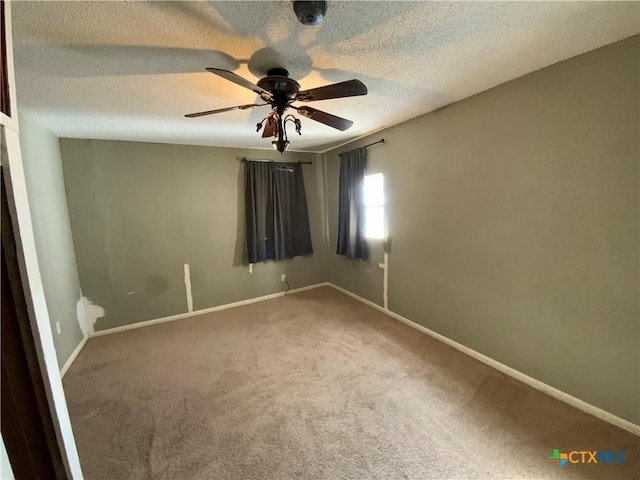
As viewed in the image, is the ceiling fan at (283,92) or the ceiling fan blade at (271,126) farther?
the ceiling fan blade at (271,126)

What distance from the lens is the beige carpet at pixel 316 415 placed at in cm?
148

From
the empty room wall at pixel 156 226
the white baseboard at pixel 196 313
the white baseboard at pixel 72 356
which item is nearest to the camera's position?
the white baseboard at pixel 72 356

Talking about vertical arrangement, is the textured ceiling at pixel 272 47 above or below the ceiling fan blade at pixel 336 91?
above

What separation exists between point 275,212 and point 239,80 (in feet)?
8.86

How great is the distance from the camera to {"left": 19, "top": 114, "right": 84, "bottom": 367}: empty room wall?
2230 millimetres

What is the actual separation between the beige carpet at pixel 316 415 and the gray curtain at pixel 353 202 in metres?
1.23

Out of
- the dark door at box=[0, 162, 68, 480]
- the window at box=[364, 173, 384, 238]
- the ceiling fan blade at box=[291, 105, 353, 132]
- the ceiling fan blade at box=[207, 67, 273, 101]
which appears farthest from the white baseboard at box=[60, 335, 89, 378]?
the window at box=[364, 173, 384, 238]

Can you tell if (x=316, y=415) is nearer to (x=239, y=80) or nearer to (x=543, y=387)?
(x=543, y=387)

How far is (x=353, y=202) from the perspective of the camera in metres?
3.61

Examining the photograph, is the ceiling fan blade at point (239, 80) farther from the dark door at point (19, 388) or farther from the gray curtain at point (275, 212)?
the gray curtain at point (275, 212)

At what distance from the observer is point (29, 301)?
2.43 feet

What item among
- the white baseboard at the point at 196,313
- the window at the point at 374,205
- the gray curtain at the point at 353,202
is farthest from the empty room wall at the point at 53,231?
the window at the point at 374,205

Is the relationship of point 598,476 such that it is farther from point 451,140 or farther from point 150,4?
point 150,4

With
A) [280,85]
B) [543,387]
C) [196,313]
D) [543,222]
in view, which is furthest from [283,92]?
[196,313]
